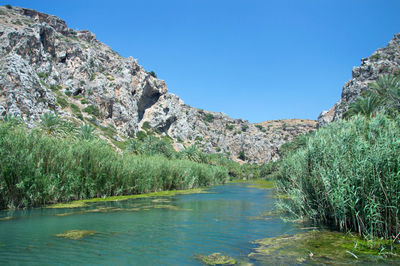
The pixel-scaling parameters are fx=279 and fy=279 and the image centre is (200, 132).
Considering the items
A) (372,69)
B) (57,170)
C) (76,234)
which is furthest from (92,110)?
(372,69)

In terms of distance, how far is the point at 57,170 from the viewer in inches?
907

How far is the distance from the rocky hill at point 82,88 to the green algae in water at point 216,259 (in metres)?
55.6

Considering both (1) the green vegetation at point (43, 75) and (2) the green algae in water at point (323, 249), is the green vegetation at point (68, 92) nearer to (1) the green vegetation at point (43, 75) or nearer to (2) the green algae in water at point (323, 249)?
(1) the green vegetation at point (43, 75)

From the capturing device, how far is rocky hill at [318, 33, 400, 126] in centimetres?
7039

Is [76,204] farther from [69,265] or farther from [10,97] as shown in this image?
[10,97]

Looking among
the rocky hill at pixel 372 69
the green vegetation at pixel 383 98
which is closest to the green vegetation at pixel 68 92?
the rocky hill at pixel 372 69

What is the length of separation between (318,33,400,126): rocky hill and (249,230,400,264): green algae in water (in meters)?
68.5

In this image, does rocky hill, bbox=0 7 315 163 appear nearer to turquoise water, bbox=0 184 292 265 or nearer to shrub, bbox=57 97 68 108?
shrub, bbox=57 97 68 108

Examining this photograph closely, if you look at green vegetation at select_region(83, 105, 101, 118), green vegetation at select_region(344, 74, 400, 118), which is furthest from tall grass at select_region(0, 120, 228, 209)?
green vegetation at select_region(83, 105, 101, 118)

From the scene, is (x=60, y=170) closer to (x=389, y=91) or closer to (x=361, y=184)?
(x=361, y=184)

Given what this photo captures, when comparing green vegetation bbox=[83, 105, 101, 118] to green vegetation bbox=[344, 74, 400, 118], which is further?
green vegetation bbox=[83, 105, 101, 118]

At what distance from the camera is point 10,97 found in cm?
5697

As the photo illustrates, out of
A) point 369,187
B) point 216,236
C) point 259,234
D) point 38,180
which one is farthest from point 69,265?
point 38,180

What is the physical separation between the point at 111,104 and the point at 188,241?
8850 cm
